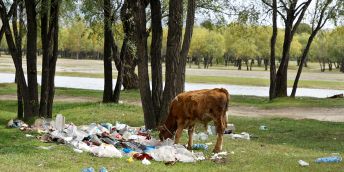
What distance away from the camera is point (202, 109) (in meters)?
12.1

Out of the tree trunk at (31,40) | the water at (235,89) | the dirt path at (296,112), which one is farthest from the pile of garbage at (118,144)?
the water at (235,89)

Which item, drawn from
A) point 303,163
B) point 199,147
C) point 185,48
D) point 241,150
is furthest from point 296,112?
point 303,163

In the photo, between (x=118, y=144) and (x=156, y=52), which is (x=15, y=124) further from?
(x=118, y=144)

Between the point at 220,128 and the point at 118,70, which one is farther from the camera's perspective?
the point at 118,70

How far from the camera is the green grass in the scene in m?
10.3

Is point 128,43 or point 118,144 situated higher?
point 128,43

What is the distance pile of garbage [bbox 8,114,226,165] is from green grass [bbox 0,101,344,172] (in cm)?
29

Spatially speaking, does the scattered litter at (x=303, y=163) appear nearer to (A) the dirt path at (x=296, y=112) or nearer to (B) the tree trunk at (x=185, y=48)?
(B) the tree trunk at (x=185, y=48)

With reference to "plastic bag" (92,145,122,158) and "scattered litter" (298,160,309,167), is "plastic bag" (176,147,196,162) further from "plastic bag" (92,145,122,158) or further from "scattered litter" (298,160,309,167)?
"scattered litter" (298,160,309,167)

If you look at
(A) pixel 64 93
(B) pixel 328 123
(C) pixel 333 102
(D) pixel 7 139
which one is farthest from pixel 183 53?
(A) pixel 64 93

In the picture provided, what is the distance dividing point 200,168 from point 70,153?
2894 mm

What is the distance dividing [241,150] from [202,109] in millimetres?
1658

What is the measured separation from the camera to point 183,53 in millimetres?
16562

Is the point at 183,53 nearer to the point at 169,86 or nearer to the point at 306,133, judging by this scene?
the point at 169,86
